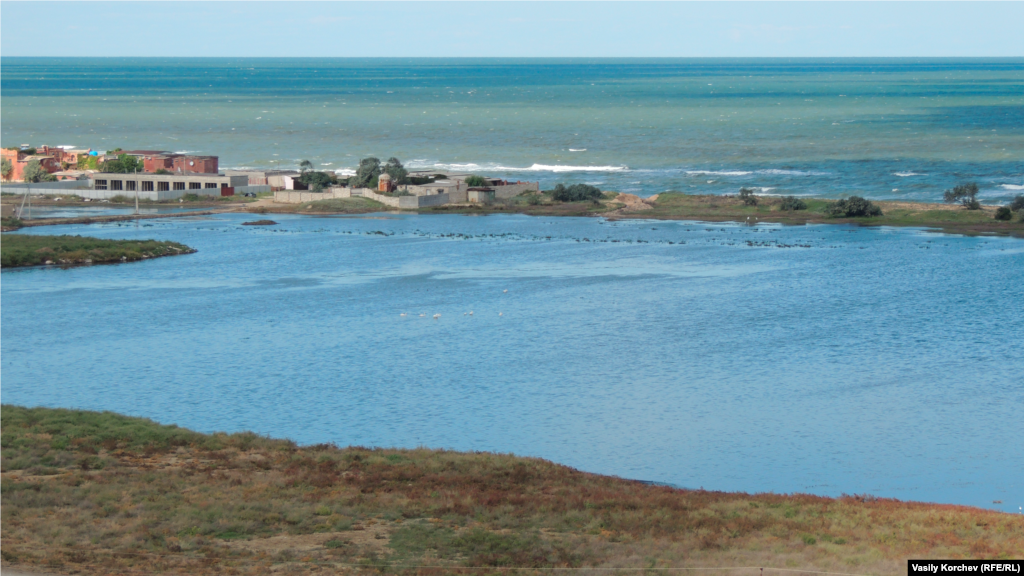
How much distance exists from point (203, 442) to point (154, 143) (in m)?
152

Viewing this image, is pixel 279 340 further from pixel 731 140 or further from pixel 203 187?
pixel 731 140

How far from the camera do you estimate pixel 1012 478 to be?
1312 inches

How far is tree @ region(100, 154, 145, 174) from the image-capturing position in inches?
4333

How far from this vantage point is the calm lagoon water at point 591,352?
119 feet

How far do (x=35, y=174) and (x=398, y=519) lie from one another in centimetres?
9551

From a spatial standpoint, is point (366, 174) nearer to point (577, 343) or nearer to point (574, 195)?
point (574, 195)

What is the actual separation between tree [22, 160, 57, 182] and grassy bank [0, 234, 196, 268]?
108 ft

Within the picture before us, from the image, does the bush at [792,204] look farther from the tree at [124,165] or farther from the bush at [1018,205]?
the tree at [124,165]

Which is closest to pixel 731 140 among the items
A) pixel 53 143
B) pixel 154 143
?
pixel 154 143

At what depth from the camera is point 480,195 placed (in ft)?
336

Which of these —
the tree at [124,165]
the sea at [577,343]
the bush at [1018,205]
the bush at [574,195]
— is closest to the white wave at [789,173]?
the bush at [574,195]

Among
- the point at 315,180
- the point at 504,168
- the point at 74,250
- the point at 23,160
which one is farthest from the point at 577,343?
the point at 504,168

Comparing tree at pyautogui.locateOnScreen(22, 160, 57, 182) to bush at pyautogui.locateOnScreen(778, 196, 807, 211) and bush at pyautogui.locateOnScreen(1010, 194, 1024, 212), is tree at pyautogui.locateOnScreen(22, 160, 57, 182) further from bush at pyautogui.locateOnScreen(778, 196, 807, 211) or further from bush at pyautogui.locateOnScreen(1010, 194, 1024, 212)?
bush at pyautogui.locateOnScreen(1010, 194, 1024, 212)

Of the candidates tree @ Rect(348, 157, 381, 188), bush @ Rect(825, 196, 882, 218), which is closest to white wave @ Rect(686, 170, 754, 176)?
bush @ Rect(825, 196, 882, 218)
